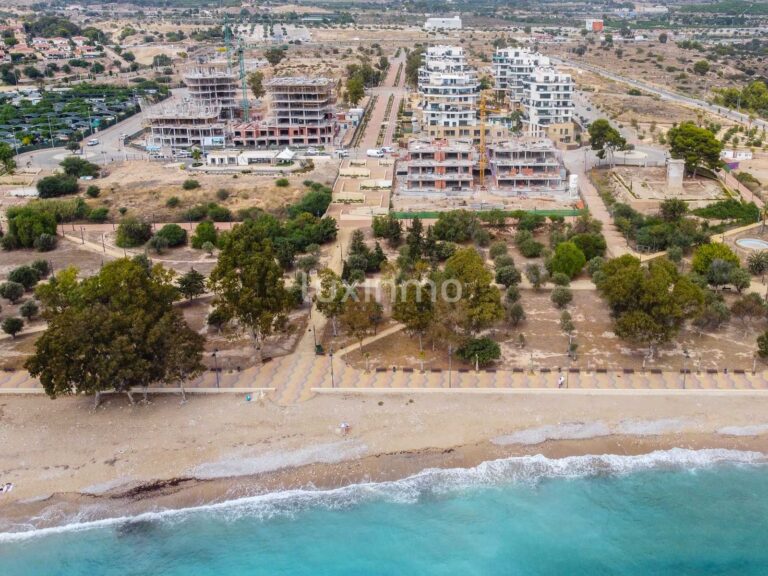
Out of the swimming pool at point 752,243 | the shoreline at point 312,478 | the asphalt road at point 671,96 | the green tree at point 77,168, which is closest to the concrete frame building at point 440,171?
the swimming pool at point 752,243

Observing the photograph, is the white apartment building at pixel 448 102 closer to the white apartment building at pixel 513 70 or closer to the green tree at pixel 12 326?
the white apartment building at pixel 513 70

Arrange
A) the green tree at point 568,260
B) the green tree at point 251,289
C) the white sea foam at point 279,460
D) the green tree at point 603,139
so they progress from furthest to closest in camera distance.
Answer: the green tree at point 603,139 < the green tree at point 568,260 < the green tree at point 251,289 < the white sea foam at point 279,460

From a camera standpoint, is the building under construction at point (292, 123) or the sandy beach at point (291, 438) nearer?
the sandy beach at point (291, 438)

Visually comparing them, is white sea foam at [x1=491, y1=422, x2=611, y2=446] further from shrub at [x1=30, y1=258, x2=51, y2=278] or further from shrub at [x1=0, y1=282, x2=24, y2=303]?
shrub at [x1=30, y1=258, x2=51, y2=278]

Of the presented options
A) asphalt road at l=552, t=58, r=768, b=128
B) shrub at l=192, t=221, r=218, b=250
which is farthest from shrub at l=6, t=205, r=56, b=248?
asphalt road at l=552, t=58, r=768, b=128

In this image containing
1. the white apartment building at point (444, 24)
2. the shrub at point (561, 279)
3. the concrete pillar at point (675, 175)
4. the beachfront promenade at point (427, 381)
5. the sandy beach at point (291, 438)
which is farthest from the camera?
the white apartment building at point (444, 24)

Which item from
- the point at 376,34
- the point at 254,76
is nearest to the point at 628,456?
the point at 254,76

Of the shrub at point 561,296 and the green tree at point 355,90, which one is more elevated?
the green tree at point 355,90
